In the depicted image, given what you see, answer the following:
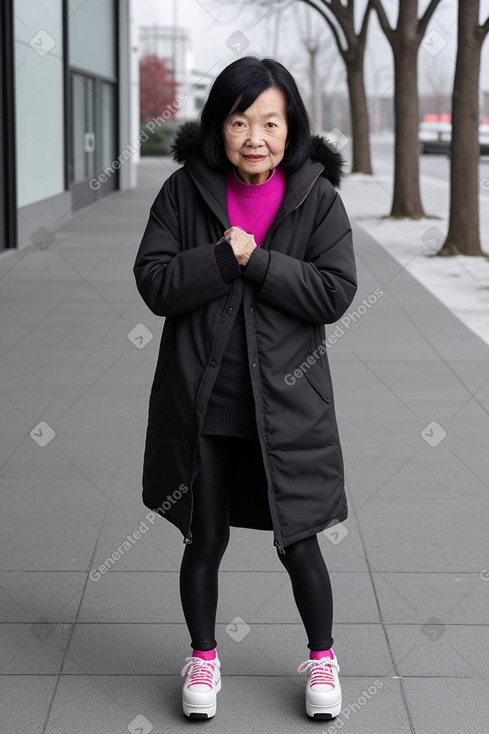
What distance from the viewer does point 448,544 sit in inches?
184

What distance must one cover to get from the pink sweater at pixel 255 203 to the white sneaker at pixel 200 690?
115 cm

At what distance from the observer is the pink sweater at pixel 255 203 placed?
315 cm

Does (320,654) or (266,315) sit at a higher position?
(266,315)

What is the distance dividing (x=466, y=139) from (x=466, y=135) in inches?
1.9

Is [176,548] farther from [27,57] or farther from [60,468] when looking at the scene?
[27,57]

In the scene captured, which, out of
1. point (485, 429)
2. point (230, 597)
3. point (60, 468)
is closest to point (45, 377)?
point (60, 468)

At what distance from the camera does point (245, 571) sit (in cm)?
435

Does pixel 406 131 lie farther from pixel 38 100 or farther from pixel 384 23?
pixel 38 100

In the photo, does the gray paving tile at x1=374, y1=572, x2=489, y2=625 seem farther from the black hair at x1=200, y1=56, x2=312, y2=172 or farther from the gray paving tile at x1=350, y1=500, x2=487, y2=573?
the black hair at x1=200, y1=56, x2=312, y2=172

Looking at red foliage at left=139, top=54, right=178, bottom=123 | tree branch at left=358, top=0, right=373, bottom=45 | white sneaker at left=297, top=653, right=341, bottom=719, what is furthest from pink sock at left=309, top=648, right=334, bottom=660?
red foliage at left=139, top=54, right=178, bottom=123

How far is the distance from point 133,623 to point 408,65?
57.1 feet

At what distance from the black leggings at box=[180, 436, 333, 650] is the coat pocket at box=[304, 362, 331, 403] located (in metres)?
0.22

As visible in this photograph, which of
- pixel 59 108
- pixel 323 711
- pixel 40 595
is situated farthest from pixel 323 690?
pixel 59 108

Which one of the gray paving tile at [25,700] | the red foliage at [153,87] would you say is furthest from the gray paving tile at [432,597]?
the red foliage at [153,87]
